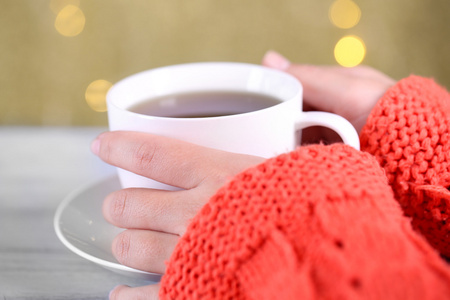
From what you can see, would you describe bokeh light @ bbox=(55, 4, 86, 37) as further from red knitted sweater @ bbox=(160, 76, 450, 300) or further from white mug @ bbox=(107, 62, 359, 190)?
red knitted sweater @ bbox=(160, 76, 450, 300)

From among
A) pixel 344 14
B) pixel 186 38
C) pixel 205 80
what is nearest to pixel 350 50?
pixel 344 14

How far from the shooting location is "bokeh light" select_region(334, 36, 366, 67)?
1.05 metres

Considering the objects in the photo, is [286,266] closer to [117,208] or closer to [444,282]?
[444,282]

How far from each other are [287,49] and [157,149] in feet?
2.19

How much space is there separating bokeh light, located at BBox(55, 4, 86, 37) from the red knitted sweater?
76cm

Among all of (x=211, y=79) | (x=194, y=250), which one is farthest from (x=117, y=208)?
(x=211, y=79)

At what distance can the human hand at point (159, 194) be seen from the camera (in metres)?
0.44

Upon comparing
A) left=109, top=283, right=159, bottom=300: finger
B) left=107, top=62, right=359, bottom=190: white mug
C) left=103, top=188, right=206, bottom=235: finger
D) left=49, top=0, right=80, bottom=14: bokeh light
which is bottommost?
left=109, top=283, right=159, bottom=300: finger

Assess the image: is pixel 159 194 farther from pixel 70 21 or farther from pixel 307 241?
pixel 70 21

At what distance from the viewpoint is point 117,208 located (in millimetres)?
486

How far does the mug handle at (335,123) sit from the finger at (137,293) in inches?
8.8

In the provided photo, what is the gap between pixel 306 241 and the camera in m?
0.34

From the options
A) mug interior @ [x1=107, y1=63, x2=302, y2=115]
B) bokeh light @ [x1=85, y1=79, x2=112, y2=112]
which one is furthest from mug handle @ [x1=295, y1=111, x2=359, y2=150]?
bokeh light @ [x1=85, y1=79, x2=112, y2=112]

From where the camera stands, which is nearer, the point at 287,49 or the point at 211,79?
the point at 211,79
